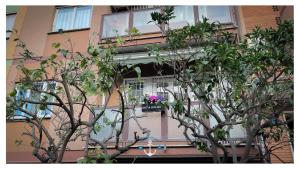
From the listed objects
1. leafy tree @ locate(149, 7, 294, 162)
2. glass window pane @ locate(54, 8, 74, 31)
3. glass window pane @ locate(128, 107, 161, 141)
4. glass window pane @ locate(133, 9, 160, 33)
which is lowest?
glass window pane @ locate(128, 107, 161, 141)

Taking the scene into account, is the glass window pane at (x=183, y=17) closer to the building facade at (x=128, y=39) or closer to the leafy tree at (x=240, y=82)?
the building facade at (x=128, y=39)

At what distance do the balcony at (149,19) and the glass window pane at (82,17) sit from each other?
1197mm

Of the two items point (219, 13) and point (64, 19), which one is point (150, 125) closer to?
point (219, 13)

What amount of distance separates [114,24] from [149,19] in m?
1.21

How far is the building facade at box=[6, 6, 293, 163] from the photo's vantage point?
7953mm

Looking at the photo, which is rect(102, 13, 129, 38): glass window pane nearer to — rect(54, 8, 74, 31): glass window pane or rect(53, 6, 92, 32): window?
rect(53, 6, 92, 32): window

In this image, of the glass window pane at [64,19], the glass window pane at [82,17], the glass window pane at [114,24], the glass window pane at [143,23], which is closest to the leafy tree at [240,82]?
the glass window pane at [143,23]

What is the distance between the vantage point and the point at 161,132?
8.00 meters

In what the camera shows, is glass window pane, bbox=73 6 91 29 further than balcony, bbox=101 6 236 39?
Yes

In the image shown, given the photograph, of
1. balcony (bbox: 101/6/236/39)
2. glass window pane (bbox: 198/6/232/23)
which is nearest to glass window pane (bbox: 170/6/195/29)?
balcony (bbox: 101/6/236/39)

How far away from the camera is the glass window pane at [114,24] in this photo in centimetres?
986

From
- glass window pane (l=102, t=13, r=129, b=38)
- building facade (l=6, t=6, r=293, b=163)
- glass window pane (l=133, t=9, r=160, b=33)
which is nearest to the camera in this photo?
building facade (l=6, t=6, r=293, b=163)

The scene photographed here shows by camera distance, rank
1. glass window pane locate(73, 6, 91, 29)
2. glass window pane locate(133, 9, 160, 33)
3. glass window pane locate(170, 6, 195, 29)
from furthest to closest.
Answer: glass window pane locate(73, 6, 91, 29)
glass window pane locate(133, 9, 160, 33)
glass window pane locate(170, 6, 195, 29)

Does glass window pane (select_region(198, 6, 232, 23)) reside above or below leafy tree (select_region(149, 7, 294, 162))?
above
